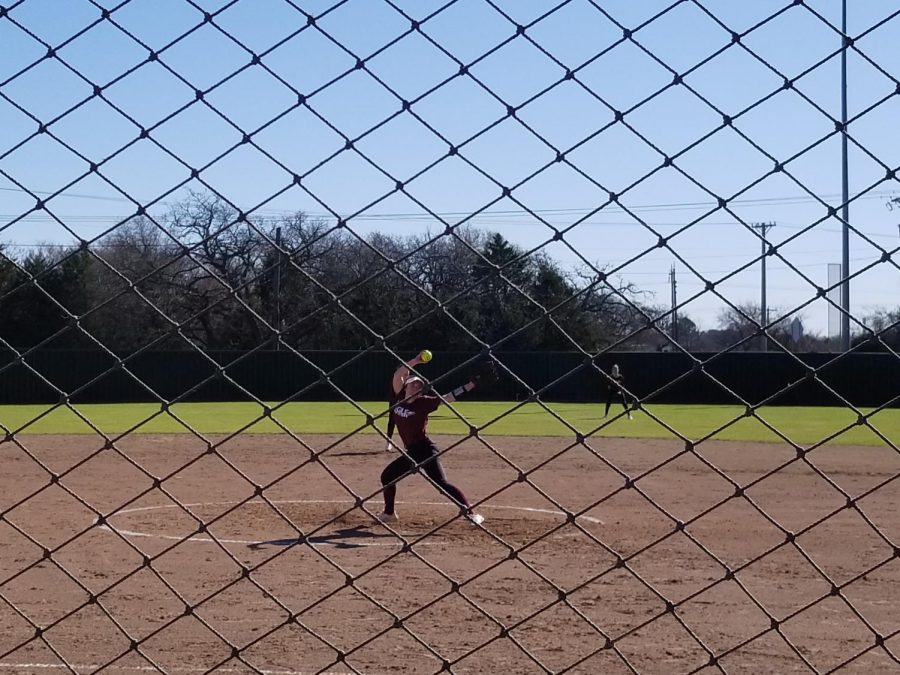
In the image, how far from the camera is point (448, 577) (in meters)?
4.23

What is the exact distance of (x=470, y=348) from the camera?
110 ft

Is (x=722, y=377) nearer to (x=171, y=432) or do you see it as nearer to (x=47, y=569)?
(x=171, y=432)

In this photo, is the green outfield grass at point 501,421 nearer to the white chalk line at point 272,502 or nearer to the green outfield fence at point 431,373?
the green outfield fence at point 431,373

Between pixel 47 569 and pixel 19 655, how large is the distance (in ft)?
8.04

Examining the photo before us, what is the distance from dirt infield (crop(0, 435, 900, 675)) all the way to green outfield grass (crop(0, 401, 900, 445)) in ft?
23.1

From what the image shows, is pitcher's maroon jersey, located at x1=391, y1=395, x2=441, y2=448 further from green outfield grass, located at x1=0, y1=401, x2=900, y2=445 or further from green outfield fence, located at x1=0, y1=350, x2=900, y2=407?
green outfield fence, located at x1=0, y1=350, x2=900, y2=407

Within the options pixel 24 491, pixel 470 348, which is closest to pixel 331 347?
pixel 470 348

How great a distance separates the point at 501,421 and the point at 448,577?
2235 centimetres

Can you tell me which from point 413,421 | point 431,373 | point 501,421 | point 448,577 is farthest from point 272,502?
point 431,373

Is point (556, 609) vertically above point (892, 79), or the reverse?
point (892, 79)

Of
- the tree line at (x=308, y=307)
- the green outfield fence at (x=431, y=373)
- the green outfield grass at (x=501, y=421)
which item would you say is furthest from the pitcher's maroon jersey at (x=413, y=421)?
the green outfield fence at (x=431, y=373)

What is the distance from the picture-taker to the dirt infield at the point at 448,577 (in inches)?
173

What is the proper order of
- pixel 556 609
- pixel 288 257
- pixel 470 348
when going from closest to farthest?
pixel 288 257
pixel 556 609
pixel 470 348

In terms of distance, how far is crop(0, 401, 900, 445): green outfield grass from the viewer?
23312 mm
